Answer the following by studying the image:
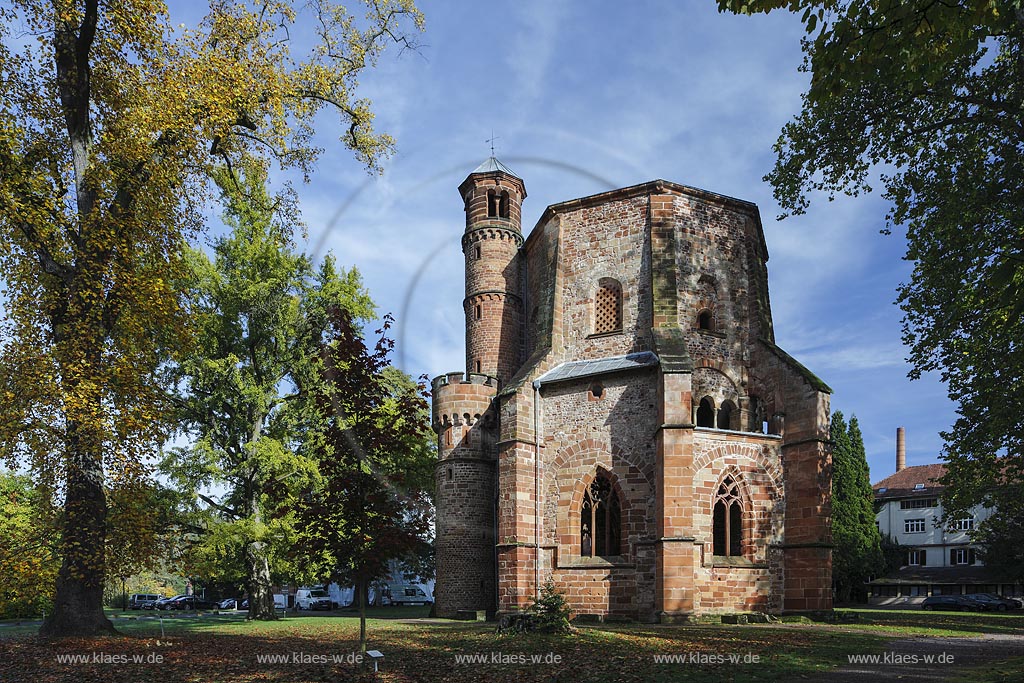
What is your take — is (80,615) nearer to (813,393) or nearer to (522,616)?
(522,616)

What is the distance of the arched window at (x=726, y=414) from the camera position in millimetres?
25609

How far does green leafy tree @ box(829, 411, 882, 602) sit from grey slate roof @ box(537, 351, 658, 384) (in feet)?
88.3

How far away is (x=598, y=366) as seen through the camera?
1001 inches

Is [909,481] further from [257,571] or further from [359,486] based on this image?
[359,486]

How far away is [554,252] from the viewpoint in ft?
92.1

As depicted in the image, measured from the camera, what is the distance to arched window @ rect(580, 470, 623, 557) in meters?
24.0

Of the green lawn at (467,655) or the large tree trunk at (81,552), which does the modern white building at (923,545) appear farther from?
the large tree trunk at (81,552)

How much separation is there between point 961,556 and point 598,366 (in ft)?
169

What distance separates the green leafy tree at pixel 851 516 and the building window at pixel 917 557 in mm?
16482

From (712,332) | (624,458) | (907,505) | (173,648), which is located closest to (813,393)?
(712,332)

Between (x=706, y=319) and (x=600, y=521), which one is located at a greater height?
(x=706, y=319)

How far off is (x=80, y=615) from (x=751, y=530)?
19.0 meters

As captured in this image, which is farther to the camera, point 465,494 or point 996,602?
point 996,602

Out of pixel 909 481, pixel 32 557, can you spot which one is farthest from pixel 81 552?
pixel 909 481
